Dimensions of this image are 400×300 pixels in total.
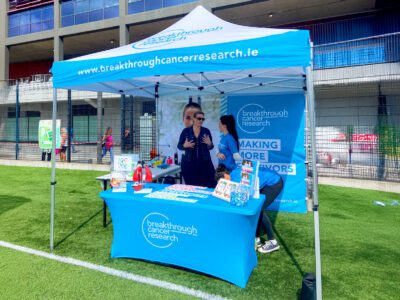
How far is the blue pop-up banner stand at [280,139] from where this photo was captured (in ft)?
17.6

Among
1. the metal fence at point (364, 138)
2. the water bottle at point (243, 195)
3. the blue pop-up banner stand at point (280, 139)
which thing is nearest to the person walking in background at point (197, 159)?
the blue pop-up banner stand at point (280, 139)

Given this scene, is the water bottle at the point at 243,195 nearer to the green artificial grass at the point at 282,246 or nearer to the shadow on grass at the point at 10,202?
the green artificial grass at the point at 282,246

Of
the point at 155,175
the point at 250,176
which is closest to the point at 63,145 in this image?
the point at 155,175

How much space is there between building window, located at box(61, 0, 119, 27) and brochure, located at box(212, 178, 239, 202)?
16836 mm

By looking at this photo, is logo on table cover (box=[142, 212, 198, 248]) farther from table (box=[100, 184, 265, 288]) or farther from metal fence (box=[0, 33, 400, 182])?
metal fence (box=[0, 33, 400, 182])

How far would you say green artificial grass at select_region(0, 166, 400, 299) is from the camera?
285cm

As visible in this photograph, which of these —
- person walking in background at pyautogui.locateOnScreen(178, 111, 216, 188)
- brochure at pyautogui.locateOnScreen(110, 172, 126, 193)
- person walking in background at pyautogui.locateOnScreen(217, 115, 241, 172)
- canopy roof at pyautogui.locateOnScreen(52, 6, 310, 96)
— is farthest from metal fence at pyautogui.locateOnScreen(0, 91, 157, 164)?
canopy roof at pyautogui.locateOnScreen(52, 6, 310, 96)

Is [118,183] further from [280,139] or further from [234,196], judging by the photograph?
[280,139]

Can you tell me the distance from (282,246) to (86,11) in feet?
62.5

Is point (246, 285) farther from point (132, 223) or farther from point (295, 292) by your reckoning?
point (132, 223)

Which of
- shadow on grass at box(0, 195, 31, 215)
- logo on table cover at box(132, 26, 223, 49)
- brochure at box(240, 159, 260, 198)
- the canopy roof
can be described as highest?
logo on table cover at box(132, 26, 223, 49)

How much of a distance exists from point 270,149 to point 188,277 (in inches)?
128

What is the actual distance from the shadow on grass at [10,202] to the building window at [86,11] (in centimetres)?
1367

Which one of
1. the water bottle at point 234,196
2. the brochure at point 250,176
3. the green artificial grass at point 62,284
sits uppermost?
the brochure at point 250,176
